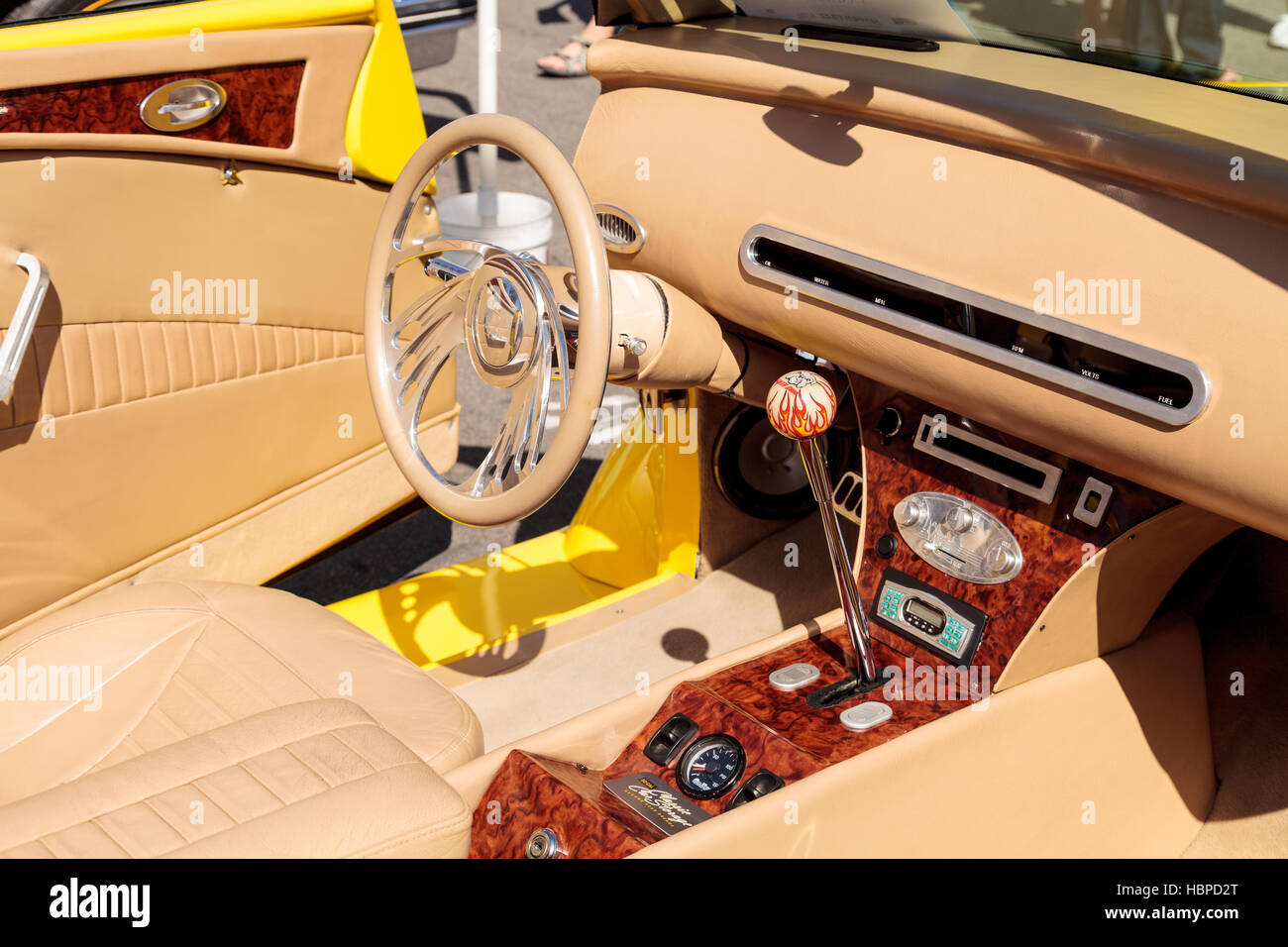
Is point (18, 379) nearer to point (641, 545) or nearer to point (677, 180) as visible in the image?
point (677, 180)

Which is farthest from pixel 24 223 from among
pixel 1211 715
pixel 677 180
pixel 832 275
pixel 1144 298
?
pixel 1211 715

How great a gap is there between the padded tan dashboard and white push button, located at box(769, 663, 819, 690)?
17.7 inches

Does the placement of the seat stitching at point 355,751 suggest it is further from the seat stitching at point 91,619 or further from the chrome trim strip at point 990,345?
the chrome trim strip at point 990,345

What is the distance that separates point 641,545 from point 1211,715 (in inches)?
43.9

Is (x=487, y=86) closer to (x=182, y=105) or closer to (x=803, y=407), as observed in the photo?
(x=182, y=105)

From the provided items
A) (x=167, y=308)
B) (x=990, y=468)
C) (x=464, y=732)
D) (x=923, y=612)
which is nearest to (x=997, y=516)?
(x=990, y=468)

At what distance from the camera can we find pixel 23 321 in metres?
1.74

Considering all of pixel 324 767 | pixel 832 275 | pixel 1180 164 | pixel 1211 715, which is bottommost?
pixel 1211 715

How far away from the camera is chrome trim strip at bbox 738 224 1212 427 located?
1.30 m

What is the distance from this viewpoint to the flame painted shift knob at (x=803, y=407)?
58.5 inches

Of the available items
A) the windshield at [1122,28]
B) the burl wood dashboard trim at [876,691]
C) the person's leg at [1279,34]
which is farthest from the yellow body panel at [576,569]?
the person's leg at [1279,34]

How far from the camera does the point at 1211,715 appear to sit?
1.94 meters

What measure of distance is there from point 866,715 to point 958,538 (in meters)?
0.33

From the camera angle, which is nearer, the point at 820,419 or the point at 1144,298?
the point at 1144,298
